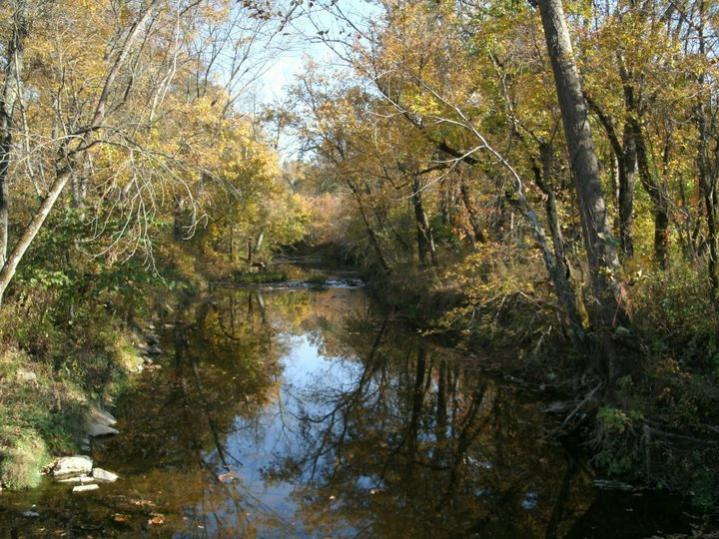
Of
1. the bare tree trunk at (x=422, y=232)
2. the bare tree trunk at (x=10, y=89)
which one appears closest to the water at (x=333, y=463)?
the bare tree trunk at (x=10, y=89)

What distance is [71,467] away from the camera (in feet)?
24.6

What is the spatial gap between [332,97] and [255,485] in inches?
739

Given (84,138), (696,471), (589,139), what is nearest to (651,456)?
(696,471)

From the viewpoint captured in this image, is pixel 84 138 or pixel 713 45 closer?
pixel 84 138

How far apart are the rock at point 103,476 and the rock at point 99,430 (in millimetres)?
1479

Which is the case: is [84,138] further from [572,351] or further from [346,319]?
[346,319]

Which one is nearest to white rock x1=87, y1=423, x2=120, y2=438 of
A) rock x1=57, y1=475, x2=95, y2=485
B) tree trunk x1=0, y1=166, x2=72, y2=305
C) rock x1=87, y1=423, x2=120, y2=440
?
rock x1=87, y1=423, x2=120, y2=440

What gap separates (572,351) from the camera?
37.1 feet

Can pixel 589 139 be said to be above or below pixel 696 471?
above

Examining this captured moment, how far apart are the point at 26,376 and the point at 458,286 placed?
12471mm

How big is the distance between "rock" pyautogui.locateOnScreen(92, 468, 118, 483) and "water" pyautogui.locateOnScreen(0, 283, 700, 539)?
5.1 inches

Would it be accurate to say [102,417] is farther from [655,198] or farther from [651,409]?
[655,198]

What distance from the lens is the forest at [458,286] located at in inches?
298

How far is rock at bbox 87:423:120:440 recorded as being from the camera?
29.2 ft
